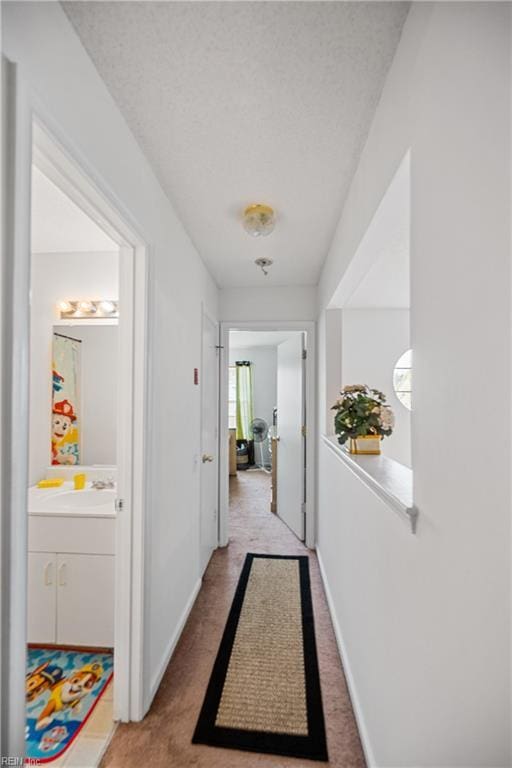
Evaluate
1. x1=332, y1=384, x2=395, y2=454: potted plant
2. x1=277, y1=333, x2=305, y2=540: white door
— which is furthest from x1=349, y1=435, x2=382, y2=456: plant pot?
x1=277, y1=333, x2=305, y2=540: white door

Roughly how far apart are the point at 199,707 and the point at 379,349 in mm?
3000

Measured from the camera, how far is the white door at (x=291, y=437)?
11.4ft

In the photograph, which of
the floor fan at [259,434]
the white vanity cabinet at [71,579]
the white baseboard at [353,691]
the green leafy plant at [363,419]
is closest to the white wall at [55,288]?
the white vanity cabinet at [71,579]

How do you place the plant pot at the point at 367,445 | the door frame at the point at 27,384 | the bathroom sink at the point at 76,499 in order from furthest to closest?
the bathroom sink at the point at 76,499
the plant pot at the point at 367,445
the door frame at the point at 27,384

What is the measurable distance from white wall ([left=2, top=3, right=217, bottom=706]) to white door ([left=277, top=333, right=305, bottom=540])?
46.1 inches

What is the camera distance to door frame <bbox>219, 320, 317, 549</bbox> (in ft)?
10.9

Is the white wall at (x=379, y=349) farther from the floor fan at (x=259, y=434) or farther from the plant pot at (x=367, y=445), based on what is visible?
the floor fan at (x=259, y=434)

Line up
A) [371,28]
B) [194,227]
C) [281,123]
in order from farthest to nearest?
[194,227]
[281,123]
[371,28]

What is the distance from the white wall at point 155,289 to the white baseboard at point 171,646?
0.6 inches

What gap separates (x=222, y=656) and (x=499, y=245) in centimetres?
224

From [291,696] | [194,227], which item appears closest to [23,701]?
[291,696]

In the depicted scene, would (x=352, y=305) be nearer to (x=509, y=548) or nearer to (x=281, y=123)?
(x=281, y=123)

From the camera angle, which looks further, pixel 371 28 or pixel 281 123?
pixel 281 123

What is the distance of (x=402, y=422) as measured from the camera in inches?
141
